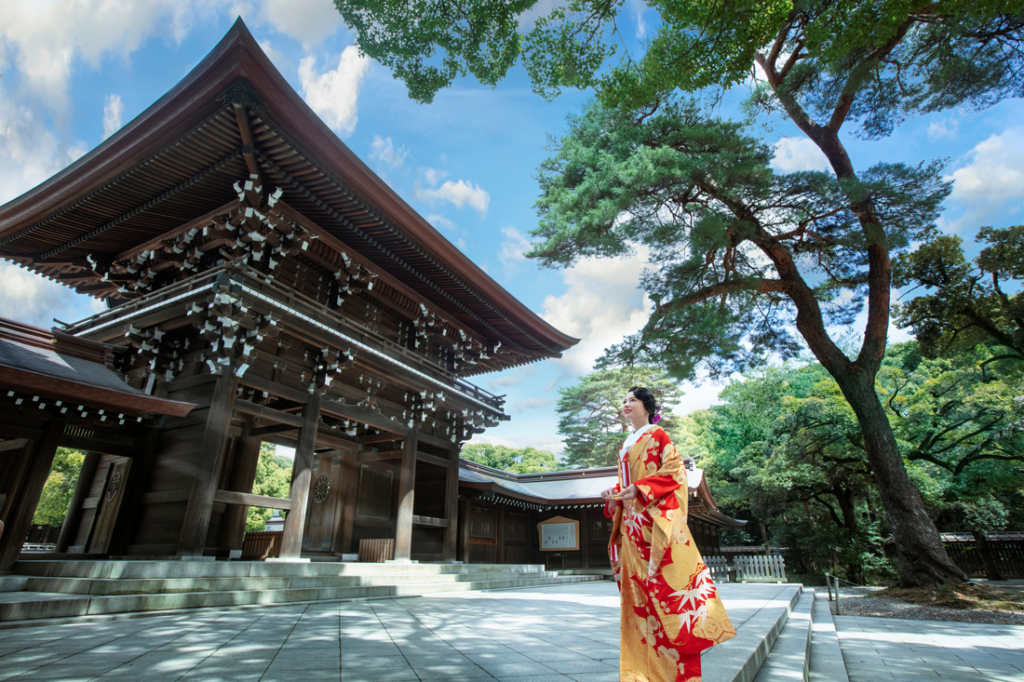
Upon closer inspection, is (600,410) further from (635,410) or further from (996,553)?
(635,410)

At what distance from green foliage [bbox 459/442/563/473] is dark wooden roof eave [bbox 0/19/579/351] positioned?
3414cm

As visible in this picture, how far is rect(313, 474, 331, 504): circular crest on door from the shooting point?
397 inches

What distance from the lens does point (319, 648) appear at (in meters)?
2.95

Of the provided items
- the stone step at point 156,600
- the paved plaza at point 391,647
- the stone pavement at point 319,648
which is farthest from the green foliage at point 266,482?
the stone pavement at point 319,648

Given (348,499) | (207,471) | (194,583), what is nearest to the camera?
(194,583)

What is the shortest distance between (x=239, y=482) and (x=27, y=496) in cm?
266

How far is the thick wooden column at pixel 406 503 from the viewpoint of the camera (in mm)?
9117

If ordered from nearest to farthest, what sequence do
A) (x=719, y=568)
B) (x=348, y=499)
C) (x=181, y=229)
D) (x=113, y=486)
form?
(x=113, y=486), (x=181, y=229), (x=348, y=499), (x=719, y=568)

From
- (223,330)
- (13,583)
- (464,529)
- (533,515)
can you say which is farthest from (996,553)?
(13,583)

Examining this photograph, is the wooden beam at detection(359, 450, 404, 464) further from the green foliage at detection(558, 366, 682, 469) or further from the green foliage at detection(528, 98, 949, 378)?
the green foliage at detection(558, 366, 682, 469)

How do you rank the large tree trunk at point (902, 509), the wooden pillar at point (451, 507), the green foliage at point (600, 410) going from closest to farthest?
the large tree trunk at point (902, 509)
the wooden pillar at point (451, 507)
the green foliage at point (600, 410)

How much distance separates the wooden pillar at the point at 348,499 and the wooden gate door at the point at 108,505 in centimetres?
369

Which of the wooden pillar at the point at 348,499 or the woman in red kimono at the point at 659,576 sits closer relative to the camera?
the woman in red kimono at the point at 659,576

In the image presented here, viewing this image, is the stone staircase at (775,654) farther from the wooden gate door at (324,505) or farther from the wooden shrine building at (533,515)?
the wooden shrine building at (533,515)
